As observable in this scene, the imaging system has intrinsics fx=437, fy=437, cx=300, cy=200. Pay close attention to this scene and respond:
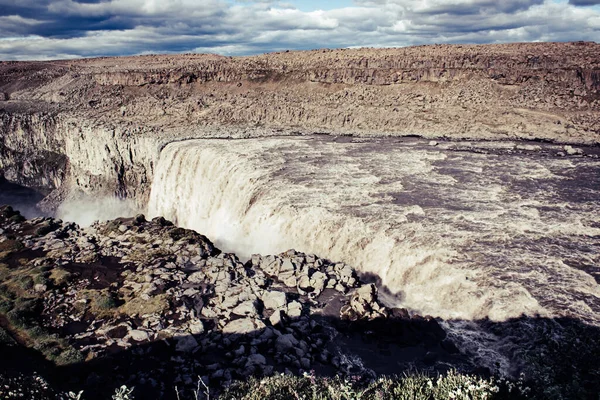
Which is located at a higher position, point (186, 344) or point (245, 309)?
point (245, 309)

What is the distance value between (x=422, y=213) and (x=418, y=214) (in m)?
0.19

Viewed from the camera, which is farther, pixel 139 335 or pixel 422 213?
pixel 422 213

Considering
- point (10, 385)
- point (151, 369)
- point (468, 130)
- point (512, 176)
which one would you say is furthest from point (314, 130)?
point (10, 385)

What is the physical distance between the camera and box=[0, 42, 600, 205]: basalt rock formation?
98.0 feet

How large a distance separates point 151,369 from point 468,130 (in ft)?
82.2

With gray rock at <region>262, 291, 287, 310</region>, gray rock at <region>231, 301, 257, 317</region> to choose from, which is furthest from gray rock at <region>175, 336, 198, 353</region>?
gray rock at <region>262, 291, 287, 310</region>

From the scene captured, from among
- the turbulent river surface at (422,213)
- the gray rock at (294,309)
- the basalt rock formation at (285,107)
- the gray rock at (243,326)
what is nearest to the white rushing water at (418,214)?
the turbulent river surface at (422,213)

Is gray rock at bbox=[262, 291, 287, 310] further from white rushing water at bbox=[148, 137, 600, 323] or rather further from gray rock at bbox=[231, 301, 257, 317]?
white rushing water at bbox=[148, 137, 600, 323]

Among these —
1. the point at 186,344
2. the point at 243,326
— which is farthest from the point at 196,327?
the point at 243,326

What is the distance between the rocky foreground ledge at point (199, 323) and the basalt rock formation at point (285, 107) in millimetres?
15283

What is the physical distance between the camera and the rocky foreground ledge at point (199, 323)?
33.6ft

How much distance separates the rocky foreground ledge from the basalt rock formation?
1528 cm

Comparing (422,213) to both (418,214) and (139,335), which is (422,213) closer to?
(418,214)

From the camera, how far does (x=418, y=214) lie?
15422mm
